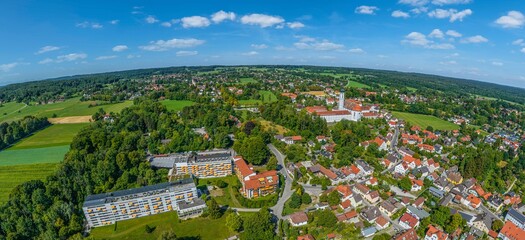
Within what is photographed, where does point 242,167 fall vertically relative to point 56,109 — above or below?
below

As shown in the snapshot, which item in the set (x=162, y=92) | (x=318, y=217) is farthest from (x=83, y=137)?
(x=162, y=92)

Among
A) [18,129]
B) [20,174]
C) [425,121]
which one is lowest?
[20,174]

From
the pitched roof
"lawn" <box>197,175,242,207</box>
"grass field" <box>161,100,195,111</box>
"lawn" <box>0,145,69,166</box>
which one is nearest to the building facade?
"lawn" <box>197,175,242,207</box>

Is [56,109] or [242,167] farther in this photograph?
[56,109]

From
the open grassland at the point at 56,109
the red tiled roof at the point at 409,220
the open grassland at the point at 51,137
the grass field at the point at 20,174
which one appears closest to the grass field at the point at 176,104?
the open grassland at the point at 56,109

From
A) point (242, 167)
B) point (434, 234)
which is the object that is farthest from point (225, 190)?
point (434, 234)

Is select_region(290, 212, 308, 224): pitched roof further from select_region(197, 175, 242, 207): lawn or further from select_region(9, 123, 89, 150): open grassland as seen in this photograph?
select_region(9, 123, 89, 150): open grassland

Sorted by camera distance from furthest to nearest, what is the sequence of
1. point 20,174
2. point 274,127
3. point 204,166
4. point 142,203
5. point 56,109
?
point 56,109 → point 274,127 → point 20,174 → point 204,166 → point 142,203

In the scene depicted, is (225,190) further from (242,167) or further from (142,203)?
(142,203)
